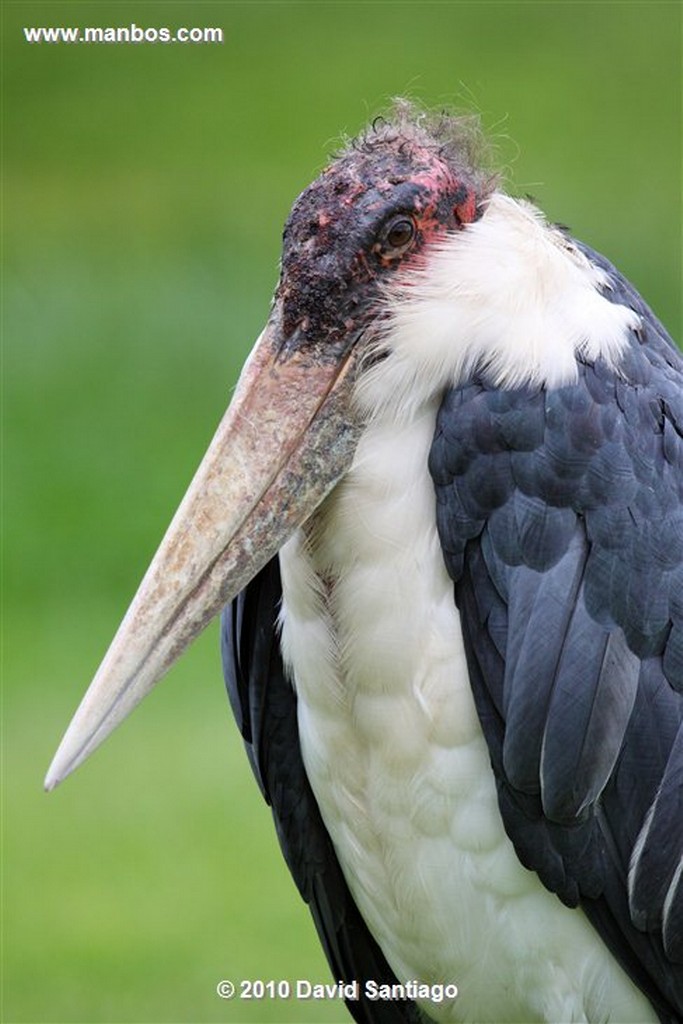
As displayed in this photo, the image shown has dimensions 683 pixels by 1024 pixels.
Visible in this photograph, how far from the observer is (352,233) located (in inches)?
94.7

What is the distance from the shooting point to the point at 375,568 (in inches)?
97.3

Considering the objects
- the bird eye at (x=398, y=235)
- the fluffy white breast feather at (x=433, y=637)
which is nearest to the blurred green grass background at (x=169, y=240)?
the fluffy white breast feather at (x=433, y=637)

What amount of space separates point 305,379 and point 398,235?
7.4 inches

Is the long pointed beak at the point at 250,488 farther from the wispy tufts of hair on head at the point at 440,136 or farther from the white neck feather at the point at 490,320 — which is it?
the wispy tufts of hair on head at the point at 440,136

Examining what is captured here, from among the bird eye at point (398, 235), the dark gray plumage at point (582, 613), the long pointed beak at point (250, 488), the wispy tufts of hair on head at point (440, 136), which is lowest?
the dark gray plumage at point (582, 613)

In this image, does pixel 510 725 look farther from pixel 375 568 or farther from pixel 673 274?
pixel 673 274

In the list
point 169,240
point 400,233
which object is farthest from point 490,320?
point 169,240

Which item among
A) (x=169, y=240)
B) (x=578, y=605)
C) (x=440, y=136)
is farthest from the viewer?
(x=169, y=240)

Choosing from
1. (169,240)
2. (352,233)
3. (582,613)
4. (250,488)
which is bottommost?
(582,613)

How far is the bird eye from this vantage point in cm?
243

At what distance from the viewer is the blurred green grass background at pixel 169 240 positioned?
530 cm

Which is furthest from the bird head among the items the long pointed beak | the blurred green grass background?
the blurred green grass background

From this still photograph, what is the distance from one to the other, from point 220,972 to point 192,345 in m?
2.79

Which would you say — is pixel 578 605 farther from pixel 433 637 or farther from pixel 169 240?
pixel 169 240
